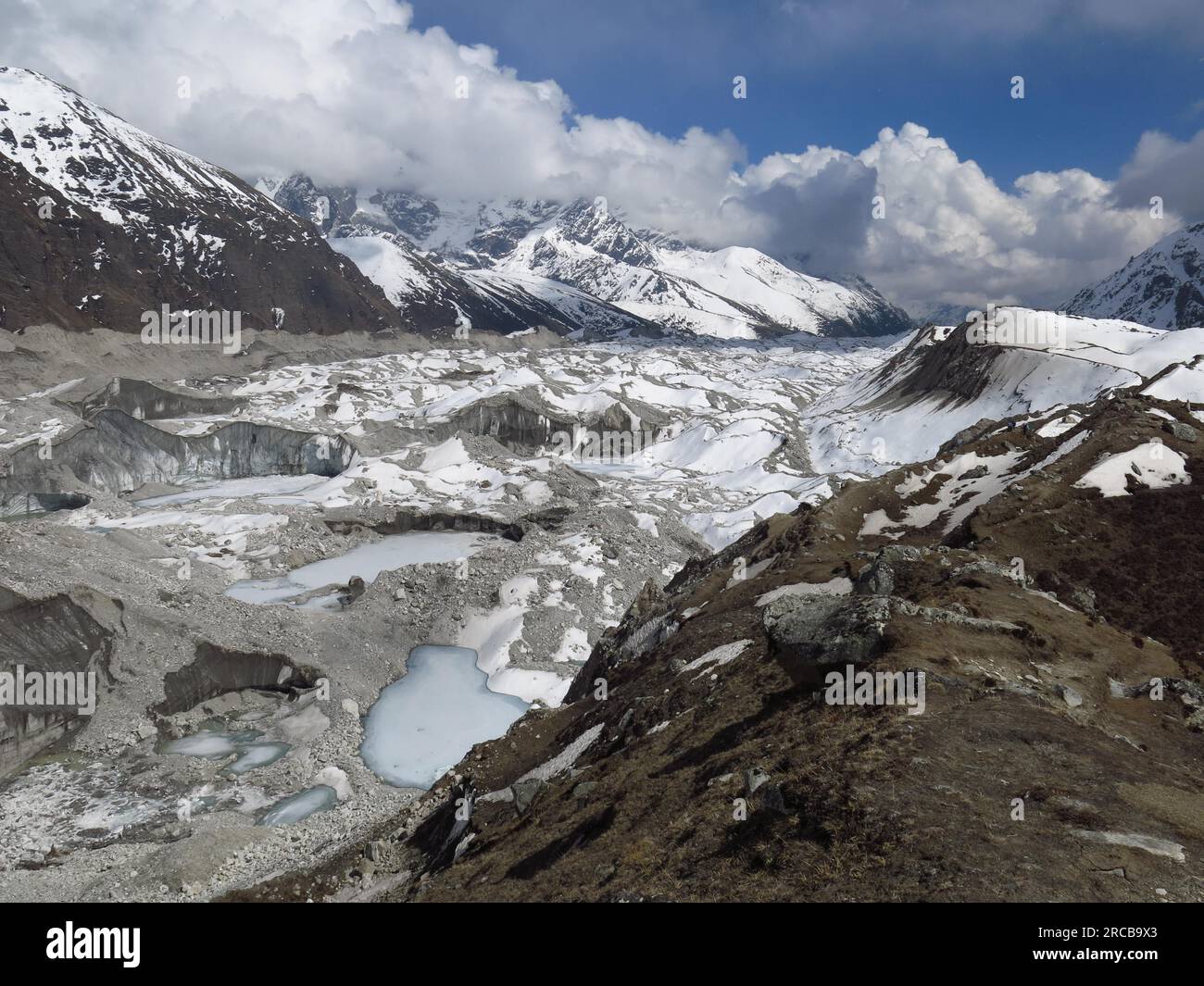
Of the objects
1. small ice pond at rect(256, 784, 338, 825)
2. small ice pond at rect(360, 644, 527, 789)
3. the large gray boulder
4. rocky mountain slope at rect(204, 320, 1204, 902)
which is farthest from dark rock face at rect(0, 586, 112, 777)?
the large gray boulder

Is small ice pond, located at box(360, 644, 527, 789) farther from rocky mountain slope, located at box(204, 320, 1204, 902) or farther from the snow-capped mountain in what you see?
the snow-capped mountain

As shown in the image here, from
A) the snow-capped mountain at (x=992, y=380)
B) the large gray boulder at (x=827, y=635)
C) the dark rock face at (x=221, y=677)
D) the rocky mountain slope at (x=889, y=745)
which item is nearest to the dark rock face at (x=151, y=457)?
the dark rock face at (x=221, y=677)

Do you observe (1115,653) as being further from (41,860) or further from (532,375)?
(532,375)

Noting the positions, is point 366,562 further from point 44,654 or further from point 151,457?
point 151,457

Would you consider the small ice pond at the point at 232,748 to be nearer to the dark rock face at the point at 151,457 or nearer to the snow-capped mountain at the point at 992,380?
the dark rock face at the point at 151,457

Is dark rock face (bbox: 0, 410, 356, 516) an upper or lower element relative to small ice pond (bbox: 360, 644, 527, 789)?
upper

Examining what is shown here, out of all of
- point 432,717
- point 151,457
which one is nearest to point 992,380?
point 432,717
